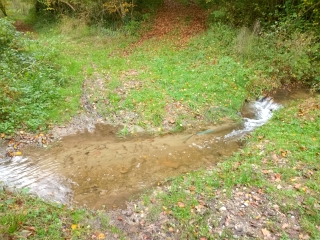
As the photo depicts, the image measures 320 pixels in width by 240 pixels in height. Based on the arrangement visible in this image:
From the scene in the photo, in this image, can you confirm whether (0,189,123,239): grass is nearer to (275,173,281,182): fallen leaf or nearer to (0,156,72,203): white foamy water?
(0,156,72,203): white foamy water

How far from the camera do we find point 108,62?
12.2 meters

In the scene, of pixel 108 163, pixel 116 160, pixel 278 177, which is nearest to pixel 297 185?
pixel 278 177

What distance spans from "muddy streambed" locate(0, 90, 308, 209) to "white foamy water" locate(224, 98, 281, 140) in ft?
0.19

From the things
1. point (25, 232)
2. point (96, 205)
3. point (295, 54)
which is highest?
point (295, 54)

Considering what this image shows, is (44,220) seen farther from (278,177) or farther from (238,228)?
(278,177)

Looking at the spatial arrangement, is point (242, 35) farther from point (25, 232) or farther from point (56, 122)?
point (25, 232)

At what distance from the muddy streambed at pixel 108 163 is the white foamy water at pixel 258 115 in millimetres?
59

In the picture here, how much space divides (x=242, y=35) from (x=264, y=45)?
1.11m

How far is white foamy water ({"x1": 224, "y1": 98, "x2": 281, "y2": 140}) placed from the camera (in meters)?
7.80

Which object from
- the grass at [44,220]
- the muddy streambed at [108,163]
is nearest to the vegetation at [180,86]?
the grass at [44,220]

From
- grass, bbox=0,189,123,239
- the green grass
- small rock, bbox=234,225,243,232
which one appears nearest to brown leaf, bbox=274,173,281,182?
small rock, bbox=234,225,243,232

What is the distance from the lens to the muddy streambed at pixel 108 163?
5.38 metres

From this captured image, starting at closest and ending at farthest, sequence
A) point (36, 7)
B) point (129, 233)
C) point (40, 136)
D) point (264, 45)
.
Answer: point (129, 233) < point (40, 136) < point (264, 45) < point (36, 7)

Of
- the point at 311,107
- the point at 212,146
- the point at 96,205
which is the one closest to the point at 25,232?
the point at 96,205
